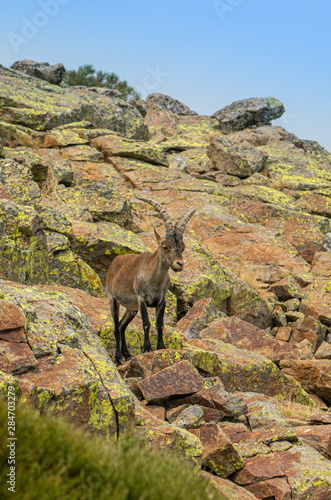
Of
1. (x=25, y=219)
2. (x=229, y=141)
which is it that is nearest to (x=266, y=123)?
(x=229, y=141)

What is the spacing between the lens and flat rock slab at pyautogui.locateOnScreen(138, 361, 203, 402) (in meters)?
9.95

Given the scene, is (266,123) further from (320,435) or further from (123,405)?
(123,405)

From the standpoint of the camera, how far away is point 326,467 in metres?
9.16

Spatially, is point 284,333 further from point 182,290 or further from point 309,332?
point 182,290

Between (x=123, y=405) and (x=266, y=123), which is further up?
(x=266, y=123)

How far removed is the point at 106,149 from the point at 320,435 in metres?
25.5

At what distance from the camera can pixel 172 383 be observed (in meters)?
10.1

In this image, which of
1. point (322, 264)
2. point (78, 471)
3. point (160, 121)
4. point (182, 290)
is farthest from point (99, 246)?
point (160, 121)

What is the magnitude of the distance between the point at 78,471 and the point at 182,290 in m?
15.0

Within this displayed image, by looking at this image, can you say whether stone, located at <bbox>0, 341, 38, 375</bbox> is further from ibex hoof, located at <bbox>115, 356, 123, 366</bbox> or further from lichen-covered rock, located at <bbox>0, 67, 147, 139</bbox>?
lichen-covered rock, located at <bbox>0, 67, 147, 139</bbox>

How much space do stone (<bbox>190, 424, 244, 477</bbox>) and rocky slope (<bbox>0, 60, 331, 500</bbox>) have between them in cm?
2

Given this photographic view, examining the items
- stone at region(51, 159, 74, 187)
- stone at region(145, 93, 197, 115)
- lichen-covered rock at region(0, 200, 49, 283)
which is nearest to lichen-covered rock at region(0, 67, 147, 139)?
stone at region(51, 159, 74, 187)

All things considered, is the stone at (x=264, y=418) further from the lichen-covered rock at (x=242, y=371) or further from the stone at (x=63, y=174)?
the stone at (x=63, y=174)

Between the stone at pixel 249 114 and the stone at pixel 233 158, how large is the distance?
53.7ft
